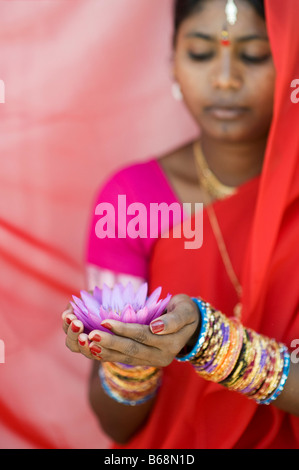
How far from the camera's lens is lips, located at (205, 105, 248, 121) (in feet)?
4.50

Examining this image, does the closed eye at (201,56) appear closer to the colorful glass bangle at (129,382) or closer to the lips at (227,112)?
the lips at (227,112)

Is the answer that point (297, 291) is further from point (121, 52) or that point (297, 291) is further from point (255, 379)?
point (121, 52)

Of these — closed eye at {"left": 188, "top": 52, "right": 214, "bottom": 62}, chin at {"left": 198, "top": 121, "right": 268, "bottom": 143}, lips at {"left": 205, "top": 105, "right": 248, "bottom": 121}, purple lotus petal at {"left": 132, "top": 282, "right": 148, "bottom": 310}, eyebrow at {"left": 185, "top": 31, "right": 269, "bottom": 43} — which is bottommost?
purple lotus petal at {"left": 132, "top": 282, "right": 148, "bottom": 310}

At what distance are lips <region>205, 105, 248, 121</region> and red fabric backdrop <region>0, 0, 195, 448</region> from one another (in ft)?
1.24

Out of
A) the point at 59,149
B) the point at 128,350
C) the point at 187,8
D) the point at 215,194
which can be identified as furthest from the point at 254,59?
the point at 128,350

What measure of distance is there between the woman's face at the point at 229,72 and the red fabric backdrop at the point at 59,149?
10.9 inches

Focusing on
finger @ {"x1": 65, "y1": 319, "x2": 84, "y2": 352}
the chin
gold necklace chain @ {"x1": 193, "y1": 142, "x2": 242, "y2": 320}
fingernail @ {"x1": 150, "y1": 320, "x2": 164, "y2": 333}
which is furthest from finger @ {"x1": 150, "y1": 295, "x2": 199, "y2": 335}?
the chin

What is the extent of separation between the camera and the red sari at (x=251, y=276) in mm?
1217

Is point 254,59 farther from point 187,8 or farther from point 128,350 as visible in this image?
point 128,350

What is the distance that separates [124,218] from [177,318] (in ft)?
1.50

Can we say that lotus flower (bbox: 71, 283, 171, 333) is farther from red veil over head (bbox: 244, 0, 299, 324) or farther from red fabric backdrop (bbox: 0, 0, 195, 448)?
red fabric backdrop (bbox: 0, 0, 195, 448)

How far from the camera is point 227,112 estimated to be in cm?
138

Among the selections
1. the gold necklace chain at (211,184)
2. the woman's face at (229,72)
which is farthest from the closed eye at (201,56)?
the gold necklace chain at (211,184)

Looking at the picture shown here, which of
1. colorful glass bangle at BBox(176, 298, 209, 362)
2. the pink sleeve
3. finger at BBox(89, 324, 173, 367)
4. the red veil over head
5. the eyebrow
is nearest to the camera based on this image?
finger at BBox(89, 324, 173, 367)
